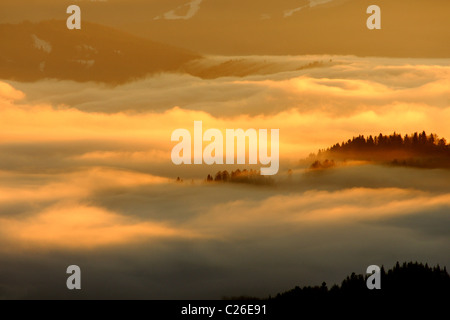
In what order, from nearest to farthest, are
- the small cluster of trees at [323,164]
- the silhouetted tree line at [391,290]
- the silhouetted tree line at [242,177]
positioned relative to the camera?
the silhouetted tree line at [391,290] → the silhouetted tree line at [242,177] → the small cluster of trees at [323,164]

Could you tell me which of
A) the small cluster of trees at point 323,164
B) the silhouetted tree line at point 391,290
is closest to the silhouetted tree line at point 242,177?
the small cluster of trees at point 323,164

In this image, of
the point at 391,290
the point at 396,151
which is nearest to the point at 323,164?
the point at 396,151

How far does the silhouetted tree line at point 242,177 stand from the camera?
413 ft

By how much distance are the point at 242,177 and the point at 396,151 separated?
23.7 m

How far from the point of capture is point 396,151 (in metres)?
129

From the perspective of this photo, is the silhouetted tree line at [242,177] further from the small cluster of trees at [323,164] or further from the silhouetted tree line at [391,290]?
the silhouetted tree line at [391,290]

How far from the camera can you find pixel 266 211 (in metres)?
110

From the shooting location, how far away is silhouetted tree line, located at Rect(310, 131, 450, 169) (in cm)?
12681

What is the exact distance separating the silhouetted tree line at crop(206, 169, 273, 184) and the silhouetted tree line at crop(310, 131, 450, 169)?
8.24m

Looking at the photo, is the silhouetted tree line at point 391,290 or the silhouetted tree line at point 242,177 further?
the silhouetted tree line at point 242,177

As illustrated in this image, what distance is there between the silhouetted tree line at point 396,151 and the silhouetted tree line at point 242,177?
8.24m

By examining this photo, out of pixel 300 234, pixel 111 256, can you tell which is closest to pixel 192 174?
pixel 300 234

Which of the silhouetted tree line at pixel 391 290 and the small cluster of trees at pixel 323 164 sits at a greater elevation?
the small cluster of trees at pixel 323 164

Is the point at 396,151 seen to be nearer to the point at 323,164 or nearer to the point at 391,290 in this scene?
the point at 323,164
